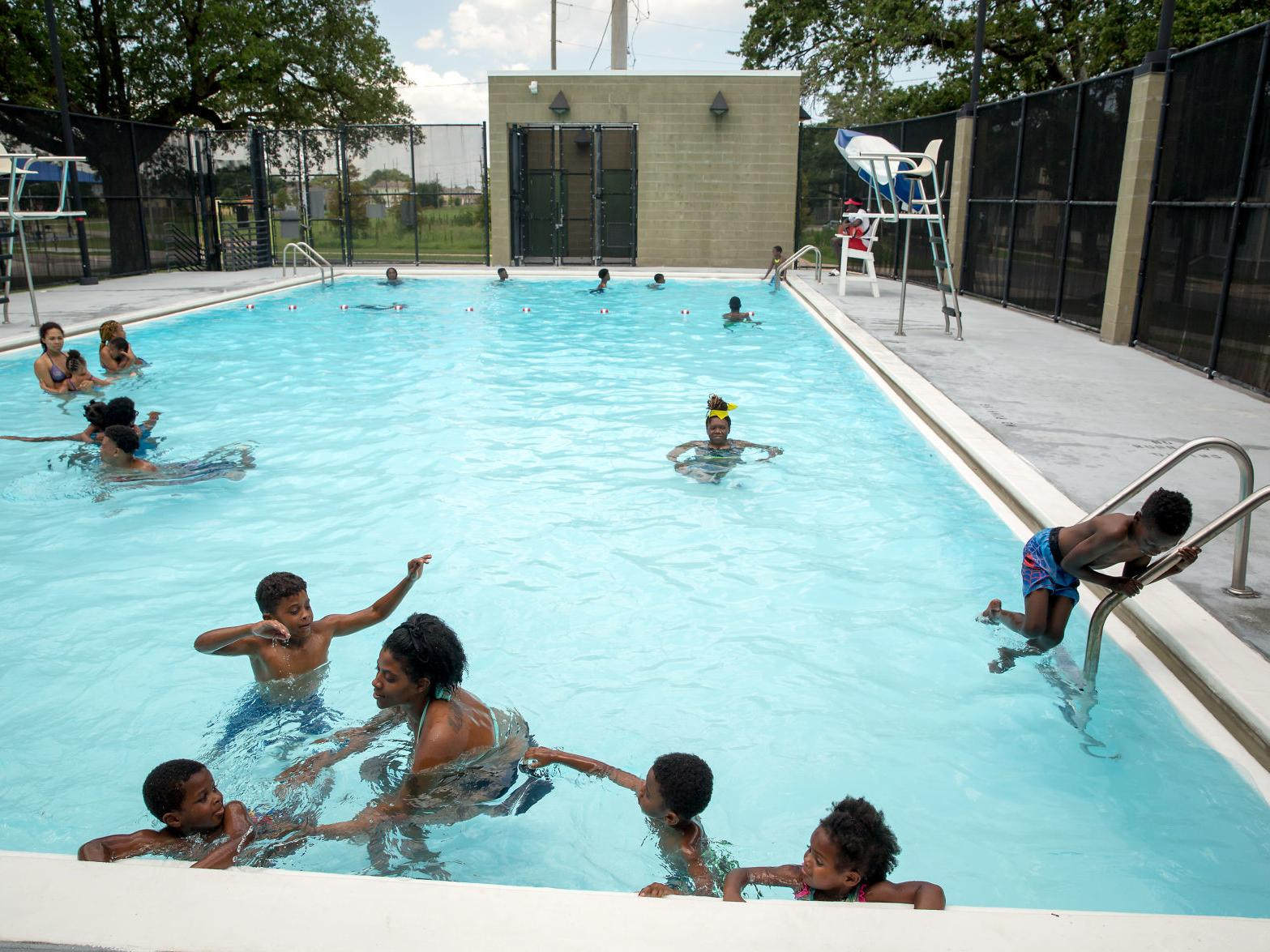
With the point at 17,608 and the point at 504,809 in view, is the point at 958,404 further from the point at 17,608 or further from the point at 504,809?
the point at 17,608

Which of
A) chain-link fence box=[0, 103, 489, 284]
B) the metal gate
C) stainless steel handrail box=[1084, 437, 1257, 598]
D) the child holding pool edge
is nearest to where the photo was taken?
the child holding pool edge

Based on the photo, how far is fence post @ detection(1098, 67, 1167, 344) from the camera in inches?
442

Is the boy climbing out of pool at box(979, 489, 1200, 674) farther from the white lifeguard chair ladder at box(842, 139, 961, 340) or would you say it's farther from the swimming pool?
the white lifeguard chair ladder at box(842, 139, 961, 340)

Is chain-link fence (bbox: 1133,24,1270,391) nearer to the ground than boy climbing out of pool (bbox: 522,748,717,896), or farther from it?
farther from it

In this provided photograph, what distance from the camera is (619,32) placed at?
26766 millimetres

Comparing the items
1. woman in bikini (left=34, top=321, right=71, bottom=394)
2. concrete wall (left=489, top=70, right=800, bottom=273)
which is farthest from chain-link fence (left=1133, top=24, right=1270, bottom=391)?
concrete wall (left=489, top=70, right=800, bottom=273)

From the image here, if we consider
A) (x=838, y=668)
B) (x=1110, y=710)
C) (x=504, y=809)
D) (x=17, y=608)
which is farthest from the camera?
(x=17, y=608)

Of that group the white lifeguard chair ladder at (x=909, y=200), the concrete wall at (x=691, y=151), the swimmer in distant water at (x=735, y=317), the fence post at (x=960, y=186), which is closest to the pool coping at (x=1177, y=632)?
the white lifeguard chair ladder at (x=909, y=200)

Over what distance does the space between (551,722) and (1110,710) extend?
242 cm

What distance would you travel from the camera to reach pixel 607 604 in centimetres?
555

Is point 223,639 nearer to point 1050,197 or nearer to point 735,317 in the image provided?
point 735,317

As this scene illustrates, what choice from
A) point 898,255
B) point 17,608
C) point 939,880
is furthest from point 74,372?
point 898,255

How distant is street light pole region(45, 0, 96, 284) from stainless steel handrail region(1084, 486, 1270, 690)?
16714 millimetres

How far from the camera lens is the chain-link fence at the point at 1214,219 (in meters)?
8.84
